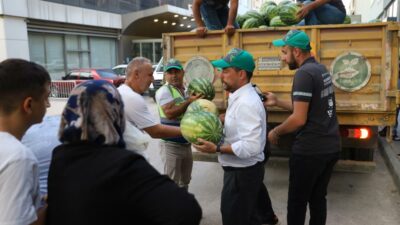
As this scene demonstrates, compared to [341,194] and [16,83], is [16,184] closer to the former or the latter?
[16,83]

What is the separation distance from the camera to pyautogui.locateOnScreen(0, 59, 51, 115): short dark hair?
1.75 meters

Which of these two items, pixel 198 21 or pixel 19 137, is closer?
pixel 19 137

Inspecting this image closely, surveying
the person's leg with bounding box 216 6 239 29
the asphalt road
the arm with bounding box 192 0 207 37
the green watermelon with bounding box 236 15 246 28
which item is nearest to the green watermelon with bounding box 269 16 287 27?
the green watermelon with bounding box 236 15 246 28

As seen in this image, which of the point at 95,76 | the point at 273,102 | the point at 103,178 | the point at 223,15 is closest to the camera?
the point at 103,178

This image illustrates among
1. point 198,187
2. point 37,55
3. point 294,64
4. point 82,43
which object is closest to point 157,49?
point 82,43

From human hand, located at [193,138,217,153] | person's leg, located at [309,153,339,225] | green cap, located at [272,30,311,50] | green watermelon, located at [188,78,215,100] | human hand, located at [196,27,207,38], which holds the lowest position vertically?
person's leg, located at [309,153,339,225]

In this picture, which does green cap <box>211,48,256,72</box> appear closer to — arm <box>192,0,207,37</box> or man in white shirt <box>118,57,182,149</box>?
man in white shirt <box>118,57,182,149</box>

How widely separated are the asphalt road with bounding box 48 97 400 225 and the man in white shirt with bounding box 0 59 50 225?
3319 mm

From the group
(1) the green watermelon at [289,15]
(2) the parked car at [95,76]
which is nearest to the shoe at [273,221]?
(1) the green watermelon at [289,15]

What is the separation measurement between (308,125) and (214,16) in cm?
298

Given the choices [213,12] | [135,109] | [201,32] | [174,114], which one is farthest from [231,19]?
[135,109]

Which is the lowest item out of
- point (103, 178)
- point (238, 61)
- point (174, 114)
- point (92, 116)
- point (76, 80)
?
point (76, 80)

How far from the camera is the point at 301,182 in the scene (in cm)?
354

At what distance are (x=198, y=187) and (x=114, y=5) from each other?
24.7 metres
